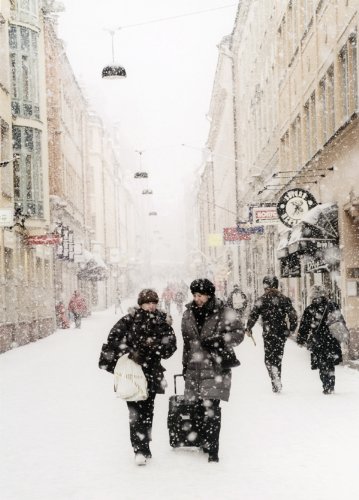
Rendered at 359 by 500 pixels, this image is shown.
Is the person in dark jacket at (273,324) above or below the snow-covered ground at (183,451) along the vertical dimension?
above

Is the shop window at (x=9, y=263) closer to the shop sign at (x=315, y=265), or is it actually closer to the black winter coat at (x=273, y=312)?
the shop sign at (x=315, y=265)

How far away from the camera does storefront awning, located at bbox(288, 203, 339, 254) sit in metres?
19.5

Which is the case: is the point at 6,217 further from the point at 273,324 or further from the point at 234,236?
the point at 234,236

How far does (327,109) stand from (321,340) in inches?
360

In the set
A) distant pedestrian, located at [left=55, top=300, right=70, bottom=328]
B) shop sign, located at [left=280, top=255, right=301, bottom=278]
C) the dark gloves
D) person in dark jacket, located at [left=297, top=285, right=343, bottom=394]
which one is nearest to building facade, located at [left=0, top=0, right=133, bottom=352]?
distant pedestrian, located at [left=55, top=300, right=70, bottom=328]

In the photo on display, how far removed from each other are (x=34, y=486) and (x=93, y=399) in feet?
19.7

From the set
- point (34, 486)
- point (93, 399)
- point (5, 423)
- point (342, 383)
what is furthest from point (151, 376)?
point (342, 383)

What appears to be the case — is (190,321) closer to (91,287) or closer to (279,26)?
(279,26)

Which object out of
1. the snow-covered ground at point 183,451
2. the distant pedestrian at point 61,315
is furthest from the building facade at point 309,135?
the distant pedestrian at point 61,315

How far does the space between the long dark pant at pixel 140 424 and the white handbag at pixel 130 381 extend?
0.17 meters

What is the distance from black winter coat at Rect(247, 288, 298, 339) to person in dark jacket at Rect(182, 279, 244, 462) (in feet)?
17.3

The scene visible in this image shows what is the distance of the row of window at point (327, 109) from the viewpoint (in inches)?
701

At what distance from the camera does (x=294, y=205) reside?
21422mm

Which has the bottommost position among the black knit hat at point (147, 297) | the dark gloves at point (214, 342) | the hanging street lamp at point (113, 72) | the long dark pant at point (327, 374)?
the long dark pant at point (327, 374)
